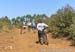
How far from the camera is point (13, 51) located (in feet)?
53.7

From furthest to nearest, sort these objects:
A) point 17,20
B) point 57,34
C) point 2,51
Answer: point 17,20 < point 57,34 < point 2,51

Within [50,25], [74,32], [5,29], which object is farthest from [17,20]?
[74,32]

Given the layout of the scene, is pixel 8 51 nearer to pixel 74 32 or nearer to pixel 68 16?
pixel 74 32

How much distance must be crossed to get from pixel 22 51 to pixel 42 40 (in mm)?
3629

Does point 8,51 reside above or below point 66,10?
below

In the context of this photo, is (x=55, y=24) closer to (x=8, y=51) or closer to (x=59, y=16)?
(x=59, y=16)

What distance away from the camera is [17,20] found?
6203 cm

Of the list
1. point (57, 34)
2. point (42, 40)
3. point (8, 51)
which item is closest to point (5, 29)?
point (57, 34)

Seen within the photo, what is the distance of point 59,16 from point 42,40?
7085 mm

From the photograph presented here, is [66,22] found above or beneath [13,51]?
above

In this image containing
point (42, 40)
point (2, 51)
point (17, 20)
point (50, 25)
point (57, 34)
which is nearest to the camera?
point (2, 51)

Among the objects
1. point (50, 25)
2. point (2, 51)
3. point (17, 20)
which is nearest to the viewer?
point (2, 51)

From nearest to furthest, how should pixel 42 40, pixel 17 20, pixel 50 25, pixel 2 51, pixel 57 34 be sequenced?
pixel 2 51
pixel 42 40
pixel 57 34
pixel 50 25
pixel 17 20

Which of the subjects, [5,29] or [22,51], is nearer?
[22,51]
